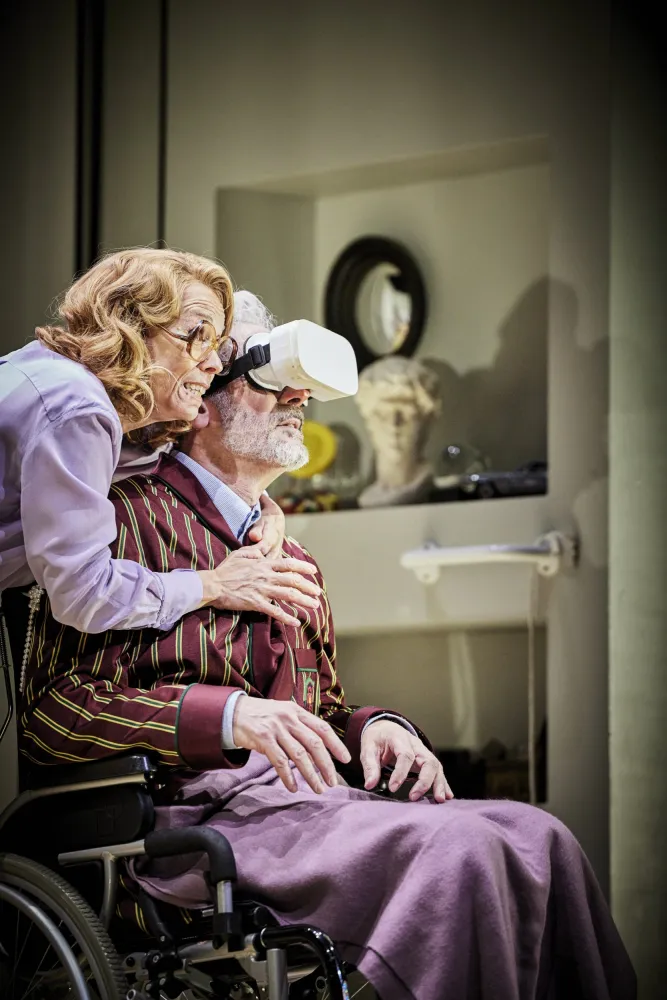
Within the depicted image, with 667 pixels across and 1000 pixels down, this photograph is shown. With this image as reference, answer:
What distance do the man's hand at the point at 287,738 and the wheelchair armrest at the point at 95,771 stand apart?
0.42 feet

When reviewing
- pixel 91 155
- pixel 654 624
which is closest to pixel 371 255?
pixel 91 155

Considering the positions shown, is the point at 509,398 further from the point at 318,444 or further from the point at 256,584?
the point at 256,584

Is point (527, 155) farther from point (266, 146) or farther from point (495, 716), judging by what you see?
point (495, 716)

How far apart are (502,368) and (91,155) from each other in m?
1.25

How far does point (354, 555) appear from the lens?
11.4 feet

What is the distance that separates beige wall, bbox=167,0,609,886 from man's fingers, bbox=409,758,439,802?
1.30 metres

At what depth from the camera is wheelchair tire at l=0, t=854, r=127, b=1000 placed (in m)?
1.69

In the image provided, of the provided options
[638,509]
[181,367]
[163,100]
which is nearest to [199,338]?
[181,367]

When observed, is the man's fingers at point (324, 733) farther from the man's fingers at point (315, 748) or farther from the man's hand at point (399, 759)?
the man's hand at point (399, 759)

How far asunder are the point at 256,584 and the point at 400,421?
1587 mm

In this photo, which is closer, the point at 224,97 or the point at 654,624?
the point at 654,624

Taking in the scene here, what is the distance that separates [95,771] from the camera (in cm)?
180

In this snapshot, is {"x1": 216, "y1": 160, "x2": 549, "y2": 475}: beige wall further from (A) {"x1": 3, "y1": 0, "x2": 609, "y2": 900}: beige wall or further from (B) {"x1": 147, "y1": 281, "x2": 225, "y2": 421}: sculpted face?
(B) {"x1": 147, "y1": 281, "x2": 225, "y2": 421}: sculpted face

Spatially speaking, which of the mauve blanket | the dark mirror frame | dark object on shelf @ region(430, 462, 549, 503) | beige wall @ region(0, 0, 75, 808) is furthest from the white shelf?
the mauve blanket
